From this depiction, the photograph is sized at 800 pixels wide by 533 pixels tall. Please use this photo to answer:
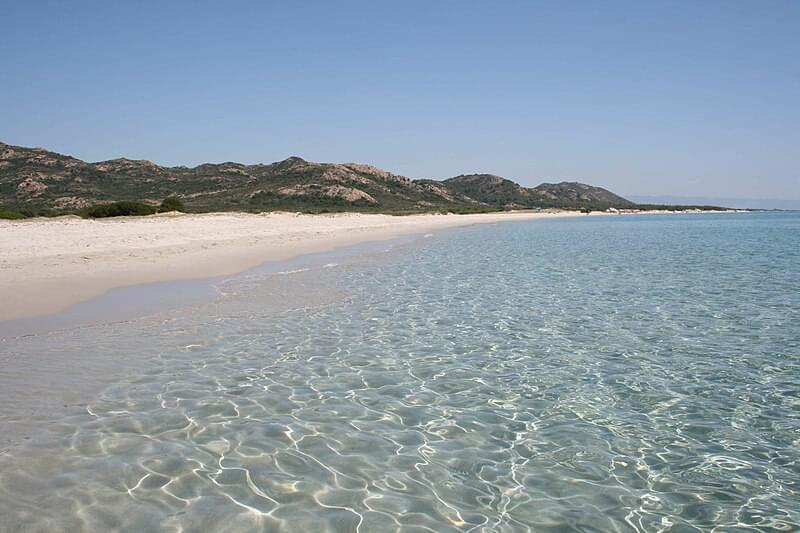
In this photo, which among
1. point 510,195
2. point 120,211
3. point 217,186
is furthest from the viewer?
point 510,195

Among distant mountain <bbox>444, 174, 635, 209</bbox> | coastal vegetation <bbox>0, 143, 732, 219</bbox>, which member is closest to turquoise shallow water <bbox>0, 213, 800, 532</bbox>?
coastal vegetation <bbox>0, 143, 732, 219</bbox>

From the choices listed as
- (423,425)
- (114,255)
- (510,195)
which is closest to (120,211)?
(114,255)

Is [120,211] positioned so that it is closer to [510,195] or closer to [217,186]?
[217,186]

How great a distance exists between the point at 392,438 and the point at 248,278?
1356 cm

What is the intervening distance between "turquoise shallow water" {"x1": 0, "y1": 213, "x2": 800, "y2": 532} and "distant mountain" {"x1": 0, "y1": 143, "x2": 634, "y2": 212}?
72.1m

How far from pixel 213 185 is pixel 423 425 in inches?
4895

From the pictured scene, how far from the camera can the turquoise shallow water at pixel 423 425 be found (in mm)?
4582

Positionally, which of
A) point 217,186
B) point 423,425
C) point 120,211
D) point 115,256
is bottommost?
point 423,425

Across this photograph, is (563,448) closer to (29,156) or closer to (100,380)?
(100,380)

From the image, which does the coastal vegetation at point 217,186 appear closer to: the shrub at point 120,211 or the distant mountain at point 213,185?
the distant mountain at point 213,185

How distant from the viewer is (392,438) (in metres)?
6.04

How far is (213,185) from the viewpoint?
123 meters

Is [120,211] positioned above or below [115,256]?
above

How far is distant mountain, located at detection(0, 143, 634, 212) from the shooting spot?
314 feet
